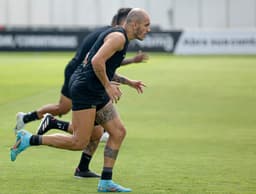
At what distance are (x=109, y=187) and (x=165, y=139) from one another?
5.08m

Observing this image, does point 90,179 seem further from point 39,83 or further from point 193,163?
point 39,83

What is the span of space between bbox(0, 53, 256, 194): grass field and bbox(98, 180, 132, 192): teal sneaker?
0.12 metres

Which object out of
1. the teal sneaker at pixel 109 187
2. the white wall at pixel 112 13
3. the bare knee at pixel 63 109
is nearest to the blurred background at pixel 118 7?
the white wall at pixel 112 13

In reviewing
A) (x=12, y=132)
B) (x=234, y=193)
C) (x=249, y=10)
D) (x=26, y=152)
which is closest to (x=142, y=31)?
(x=234, y=193)

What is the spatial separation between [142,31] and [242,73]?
2261 cm

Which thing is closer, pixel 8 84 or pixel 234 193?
pixel 234 193

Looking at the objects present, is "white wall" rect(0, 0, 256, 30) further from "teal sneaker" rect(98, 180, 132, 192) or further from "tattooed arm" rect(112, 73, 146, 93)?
"teal sneaker" rect(98, 180, 132, 192)

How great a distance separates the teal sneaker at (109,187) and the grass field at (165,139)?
0.12 meters

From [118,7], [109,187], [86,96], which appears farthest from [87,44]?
[118,7]

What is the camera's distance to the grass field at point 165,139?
33.7ft

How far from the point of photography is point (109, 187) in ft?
31.7

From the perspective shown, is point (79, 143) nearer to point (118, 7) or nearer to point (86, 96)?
point (86, 96)

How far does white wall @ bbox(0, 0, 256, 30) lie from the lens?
2489 inches

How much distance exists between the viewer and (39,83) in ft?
89.2
